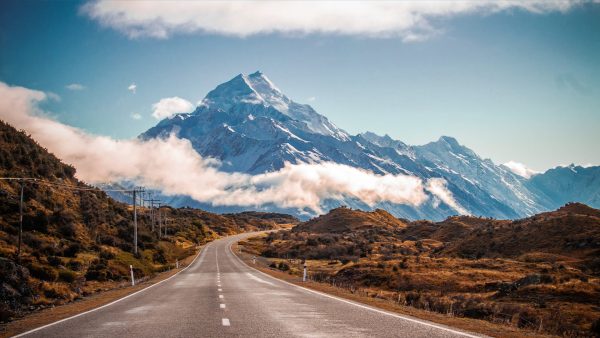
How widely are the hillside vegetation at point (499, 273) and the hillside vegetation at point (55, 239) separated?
19329 mm

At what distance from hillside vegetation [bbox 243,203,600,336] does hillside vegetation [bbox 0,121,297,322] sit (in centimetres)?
1933

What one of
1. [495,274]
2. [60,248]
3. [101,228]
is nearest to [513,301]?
[495,274]

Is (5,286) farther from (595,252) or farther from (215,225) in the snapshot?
(215,225)

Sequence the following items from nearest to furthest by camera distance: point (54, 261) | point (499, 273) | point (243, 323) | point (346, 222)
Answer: point (243, 323) → point (54, 261) → point (499, 273) → point (346, 222)

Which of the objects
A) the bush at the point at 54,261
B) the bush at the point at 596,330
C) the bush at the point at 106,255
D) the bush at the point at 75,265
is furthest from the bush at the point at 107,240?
the bush at the point at 596,330

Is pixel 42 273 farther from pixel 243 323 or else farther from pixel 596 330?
pixel 596 330

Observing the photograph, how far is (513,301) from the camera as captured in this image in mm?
31281

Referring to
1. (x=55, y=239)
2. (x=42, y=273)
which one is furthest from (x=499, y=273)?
(x=55, y=239)

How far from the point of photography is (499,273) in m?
44.2

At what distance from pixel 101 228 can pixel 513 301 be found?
5483cm

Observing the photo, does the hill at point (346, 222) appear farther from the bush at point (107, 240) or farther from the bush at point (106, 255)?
the bush at point (106, 255)

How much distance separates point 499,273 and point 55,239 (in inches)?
1725

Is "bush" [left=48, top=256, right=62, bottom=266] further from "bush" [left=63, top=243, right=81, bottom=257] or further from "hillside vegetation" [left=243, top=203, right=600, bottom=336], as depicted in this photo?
"hillside vegetation" [left=243, top=203, right=600, bottom=336]

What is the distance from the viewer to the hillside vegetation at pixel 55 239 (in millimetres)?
33688
